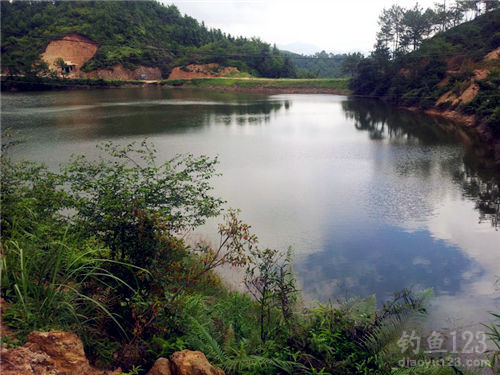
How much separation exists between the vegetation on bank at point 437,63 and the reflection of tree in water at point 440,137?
80.3 inches

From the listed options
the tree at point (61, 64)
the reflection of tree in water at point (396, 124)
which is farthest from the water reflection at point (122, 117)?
the tree at point (61, 64)

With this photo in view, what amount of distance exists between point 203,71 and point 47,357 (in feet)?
231

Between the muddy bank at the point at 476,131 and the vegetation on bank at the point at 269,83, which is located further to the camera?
the vegetation on bank at the point at 269,83

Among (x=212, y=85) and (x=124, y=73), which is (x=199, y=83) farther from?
(x=124, y=73)

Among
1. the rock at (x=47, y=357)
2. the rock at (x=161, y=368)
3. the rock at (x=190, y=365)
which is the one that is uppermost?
the rock at (x=47, y=357)

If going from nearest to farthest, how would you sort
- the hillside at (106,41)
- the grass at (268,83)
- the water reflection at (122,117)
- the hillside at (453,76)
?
the water reflection at (122,117) → the hillside at (453,76) → the grass at (268,83) → the hillside at (106,41)

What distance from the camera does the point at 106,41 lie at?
Answer: 2549 inches

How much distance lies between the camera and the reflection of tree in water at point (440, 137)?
41.2 feet

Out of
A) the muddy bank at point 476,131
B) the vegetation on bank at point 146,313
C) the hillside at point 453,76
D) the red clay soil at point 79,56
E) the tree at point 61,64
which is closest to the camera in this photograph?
the vegetation on bank at point 146,313

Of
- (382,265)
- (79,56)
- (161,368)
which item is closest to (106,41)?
(79,56)

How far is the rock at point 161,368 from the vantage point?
3615 mm

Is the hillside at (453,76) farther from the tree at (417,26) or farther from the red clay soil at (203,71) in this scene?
the red clay soil at (203,71)

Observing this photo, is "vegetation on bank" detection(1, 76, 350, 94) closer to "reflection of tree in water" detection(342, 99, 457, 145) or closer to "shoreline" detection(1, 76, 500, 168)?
"shoreline" detection(1, 76, 500, 168)

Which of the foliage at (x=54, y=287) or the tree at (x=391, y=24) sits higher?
the tree at (x=391, y=24)
